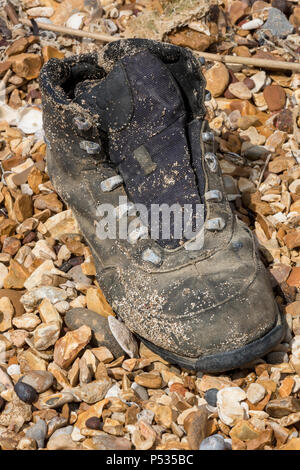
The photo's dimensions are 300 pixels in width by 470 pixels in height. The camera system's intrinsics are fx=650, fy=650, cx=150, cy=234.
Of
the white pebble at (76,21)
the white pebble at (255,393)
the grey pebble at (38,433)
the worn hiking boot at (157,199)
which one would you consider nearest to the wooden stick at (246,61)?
the white pebble at (76,21)

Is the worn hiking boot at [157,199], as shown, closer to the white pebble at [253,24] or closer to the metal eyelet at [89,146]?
the metal eyelet at [89,146]

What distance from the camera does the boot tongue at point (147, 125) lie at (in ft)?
7.45

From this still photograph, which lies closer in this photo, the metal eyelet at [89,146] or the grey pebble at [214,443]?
the grey pebble at [214,443]

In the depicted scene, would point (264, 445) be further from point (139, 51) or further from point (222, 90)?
point (222, 90)

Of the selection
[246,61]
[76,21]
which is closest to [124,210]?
[246,61]

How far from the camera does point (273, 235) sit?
2.53 metres

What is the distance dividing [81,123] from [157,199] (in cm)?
37

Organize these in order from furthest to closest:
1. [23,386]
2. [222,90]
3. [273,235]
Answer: [222,90] → [273,235] → [23,386]

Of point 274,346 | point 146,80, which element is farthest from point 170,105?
point 274,346

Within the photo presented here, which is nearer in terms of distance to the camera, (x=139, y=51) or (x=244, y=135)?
(x=139, y=51)

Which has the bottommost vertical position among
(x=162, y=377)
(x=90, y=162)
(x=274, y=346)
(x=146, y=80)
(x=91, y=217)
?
(x=162, y=377)

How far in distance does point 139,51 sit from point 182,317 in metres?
0.95

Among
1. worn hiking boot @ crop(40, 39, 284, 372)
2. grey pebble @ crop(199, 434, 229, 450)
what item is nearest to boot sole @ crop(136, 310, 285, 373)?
worn hiking boot @ crop(40, 39, 284, 372)

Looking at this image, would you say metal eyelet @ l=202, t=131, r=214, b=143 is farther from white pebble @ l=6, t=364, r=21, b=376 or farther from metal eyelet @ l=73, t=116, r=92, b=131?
white pebble @ l=6, t=364, r=21, b=376
